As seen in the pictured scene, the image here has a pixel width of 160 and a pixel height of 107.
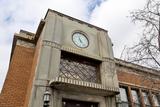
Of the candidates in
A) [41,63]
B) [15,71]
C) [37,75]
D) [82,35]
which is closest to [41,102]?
[37,75]

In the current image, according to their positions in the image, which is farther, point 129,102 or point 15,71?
point 129,102

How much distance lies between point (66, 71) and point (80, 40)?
2.06m

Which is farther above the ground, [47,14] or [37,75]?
[47,14]

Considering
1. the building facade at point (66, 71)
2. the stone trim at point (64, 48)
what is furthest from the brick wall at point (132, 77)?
the stone trim at point (64, 48)

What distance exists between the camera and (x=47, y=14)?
28.2 feet

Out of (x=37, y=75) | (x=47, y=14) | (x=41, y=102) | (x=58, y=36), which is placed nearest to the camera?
(x=41, y=102)

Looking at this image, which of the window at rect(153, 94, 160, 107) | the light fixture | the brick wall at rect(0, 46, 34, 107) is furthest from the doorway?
the window at rect(153, 94, 160, 107)

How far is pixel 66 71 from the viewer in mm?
7363

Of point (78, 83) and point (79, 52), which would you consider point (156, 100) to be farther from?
point (78, 83)

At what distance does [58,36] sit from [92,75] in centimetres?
252

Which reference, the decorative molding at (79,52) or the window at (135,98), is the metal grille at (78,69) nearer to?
the decorative molding at (79,52)

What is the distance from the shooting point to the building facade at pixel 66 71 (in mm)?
6297

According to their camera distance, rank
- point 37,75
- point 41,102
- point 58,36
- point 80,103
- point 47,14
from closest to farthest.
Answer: point 41,102, point 37,75, point 80,103, point 58,36, point 47,14

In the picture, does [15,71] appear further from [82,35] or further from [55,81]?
[82,35]
